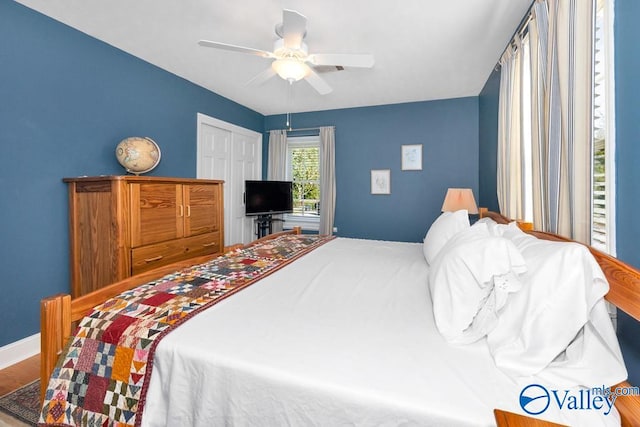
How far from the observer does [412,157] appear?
431 centimetres

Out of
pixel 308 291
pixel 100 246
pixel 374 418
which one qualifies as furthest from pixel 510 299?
pixel 100 246

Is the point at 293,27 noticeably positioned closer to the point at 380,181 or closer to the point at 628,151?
the point at 628,151

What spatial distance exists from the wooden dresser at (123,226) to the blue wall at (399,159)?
103 inches

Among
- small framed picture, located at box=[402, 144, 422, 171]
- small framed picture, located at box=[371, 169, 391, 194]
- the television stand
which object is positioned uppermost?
small framed picture, located at box=[402, 144, 422, 171]

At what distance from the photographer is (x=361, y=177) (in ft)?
15.0

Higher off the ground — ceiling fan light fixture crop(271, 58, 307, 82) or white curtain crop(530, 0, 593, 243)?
ceiling fan light fixture crop(271, 58, 307, 82)

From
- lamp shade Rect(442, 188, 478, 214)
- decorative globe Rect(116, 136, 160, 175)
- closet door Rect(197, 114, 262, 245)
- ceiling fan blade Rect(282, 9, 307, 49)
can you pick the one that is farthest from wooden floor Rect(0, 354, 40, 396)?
lamp shade Rect(442, 188, 478, 214)

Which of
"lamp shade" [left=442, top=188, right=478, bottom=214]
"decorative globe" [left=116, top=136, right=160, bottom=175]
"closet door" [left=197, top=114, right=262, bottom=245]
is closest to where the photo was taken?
"decorative globe" [left=116, top=136, right=160, bottom=175]

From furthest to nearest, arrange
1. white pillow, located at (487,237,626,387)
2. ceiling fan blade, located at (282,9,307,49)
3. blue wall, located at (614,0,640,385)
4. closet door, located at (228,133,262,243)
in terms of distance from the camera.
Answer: closet door, located at (228,133,262,243), ceiling fan blade, located at (282,9,307,49), blue wall, located at (614,0,640,385), white pillow, located at (487,237,626,387)

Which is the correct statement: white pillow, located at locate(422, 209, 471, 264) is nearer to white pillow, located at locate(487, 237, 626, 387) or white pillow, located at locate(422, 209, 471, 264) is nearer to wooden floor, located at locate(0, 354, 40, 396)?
white pillow, located at locate(487, 237, 626, 387)

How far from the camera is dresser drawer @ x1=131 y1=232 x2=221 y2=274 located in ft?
7.39

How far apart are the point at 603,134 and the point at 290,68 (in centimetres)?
186

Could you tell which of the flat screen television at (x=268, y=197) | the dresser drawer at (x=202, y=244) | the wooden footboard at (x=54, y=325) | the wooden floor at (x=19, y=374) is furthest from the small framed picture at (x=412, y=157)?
the wooden floor at (x=19, y=374)

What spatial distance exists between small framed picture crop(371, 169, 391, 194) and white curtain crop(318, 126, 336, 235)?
2.07ft
